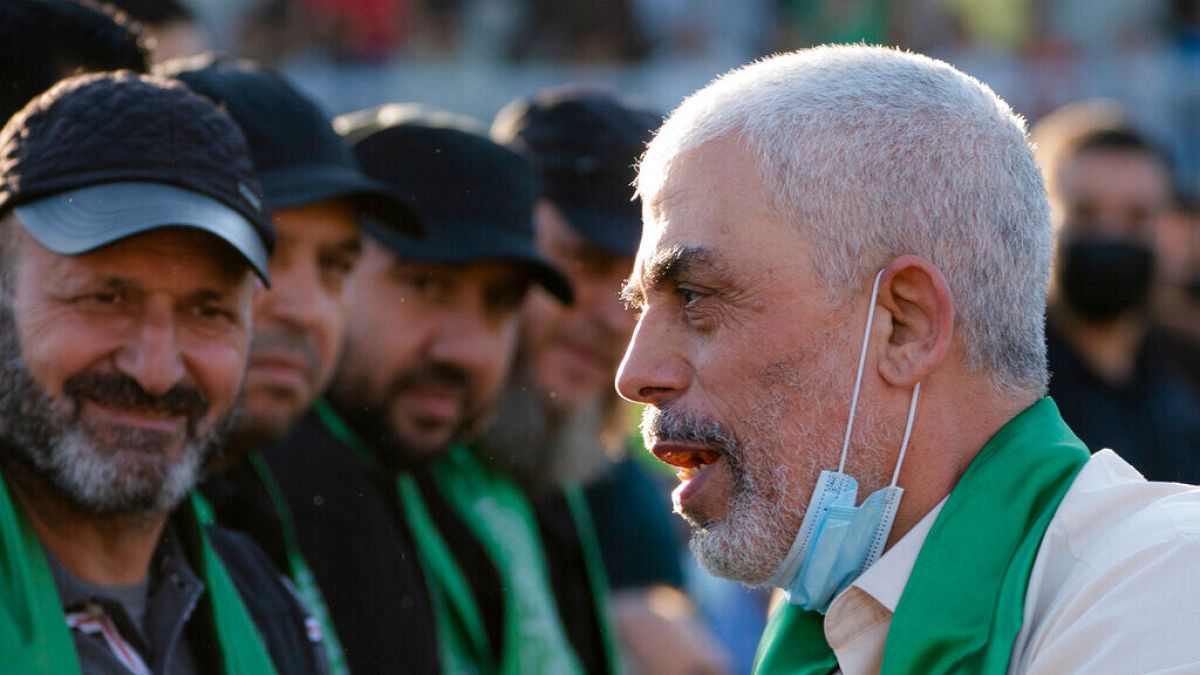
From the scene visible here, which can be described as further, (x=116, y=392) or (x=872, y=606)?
(x=116, y=392)

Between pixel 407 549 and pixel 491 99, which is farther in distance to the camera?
pixel 491 99

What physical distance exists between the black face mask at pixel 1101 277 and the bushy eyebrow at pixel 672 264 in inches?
154

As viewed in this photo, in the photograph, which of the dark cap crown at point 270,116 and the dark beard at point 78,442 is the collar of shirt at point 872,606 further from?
the dark cap crown at point 270,116

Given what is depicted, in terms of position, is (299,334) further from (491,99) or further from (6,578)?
(491,99)

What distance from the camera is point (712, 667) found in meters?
5.38

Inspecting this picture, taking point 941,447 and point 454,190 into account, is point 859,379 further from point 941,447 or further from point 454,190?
point 454,190

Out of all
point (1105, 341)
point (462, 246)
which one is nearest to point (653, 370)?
point (462, 246)

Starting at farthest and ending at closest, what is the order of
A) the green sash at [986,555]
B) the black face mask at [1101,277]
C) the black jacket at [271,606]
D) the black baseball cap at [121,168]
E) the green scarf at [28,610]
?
the black face mask at [1101,277], the black jacket at [271,606], the black baseball cap at [121,168], the green scarf at [28,610], the green sash at [986,555]

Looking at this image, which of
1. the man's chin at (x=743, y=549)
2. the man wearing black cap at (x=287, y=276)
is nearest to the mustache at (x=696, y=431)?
the man's chin at (x=743, y=549)

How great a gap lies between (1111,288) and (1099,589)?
4.18 m

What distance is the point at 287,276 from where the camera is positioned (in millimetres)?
3920

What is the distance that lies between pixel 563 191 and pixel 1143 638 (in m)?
3.07

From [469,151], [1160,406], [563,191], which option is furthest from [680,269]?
[1160,406]

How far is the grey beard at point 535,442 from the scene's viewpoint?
203 inches
